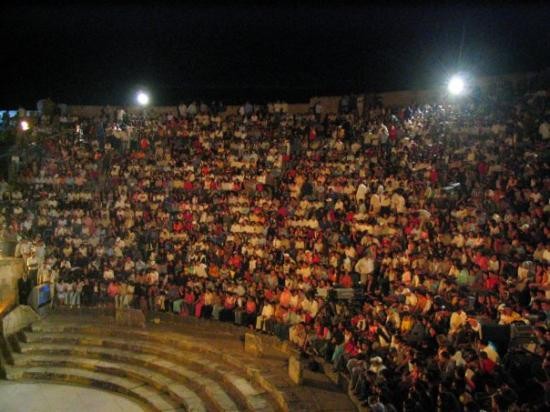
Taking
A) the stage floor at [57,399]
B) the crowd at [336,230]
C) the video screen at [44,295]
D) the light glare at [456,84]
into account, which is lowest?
the stage floor at [57,399]

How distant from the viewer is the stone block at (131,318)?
15609 mm

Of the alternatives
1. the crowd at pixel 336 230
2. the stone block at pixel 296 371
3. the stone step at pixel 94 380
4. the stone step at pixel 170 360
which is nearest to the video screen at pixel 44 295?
the crowd at pixel 336 230

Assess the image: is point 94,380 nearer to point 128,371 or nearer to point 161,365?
point 128,371

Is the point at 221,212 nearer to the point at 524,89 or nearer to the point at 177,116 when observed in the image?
the point at 177,116

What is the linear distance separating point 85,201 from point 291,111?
8.79 meters

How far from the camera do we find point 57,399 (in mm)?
12602

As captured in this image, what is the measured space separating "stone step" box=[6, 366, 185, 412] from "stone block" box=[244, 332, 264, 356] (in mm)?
2041

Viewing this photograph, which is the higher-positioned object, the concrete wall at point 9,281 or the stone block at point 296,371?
the concrete wall at point 9,281

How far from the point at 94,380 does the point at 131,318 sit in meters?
2.42

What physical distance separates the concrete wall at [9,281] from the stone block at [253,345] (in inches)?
242

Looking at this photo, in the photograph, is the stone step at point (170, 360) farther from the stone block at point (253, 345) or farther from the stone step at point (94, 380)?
the stone block at point (253, 345)

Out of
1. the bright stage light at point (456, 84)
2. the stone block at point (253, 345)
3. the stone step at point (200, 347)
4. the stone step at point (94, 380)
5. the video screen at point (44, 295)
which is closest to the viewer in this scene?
the stone step at point (200, 347)

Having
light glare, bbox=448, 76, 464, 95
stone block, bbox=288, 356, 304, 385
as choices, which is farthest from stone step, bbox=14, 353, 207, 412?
light glare, bbox=448, 76, 464, 95

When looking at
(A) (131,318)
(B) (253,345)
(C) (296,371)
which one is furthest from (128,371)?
(C) (296,371)
